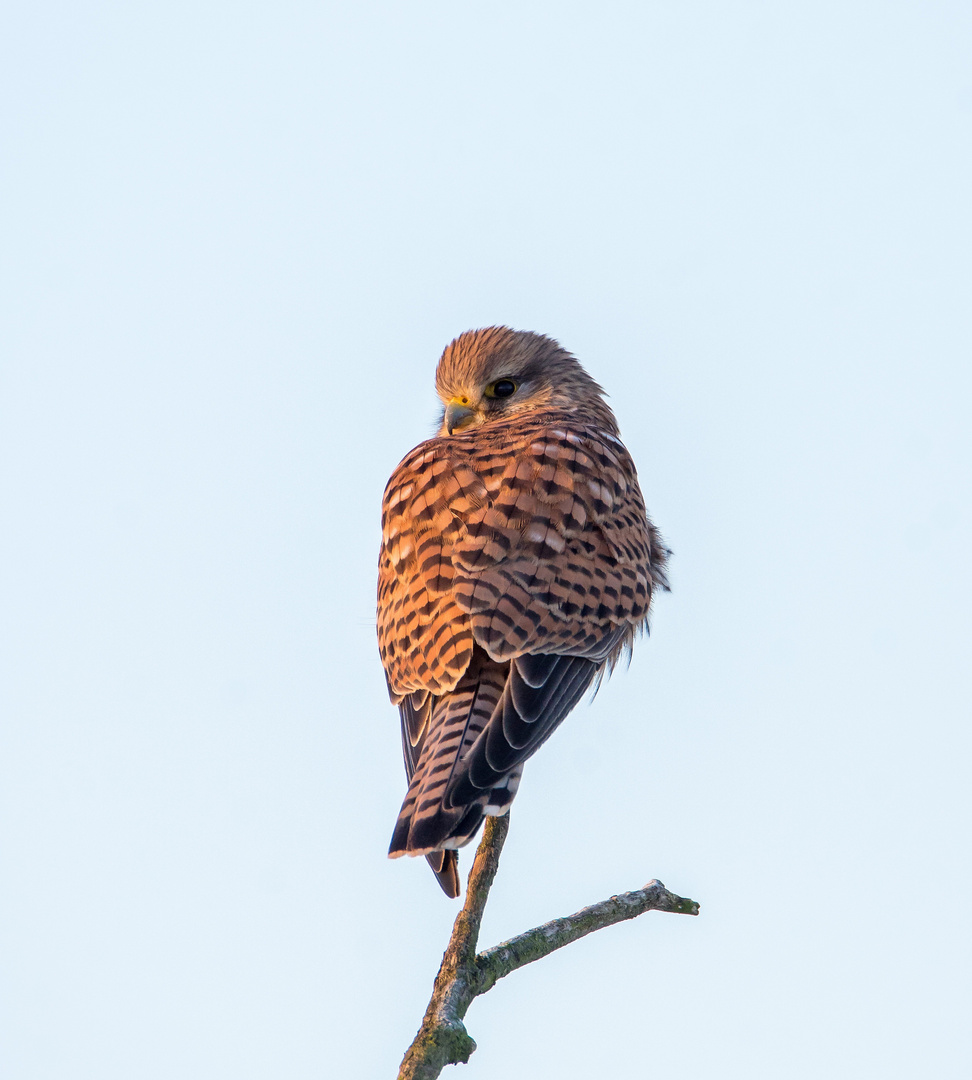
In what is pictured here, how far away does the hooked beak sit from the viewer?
19.4ft

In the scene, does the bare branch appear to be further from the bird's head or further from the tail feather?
the bird's head

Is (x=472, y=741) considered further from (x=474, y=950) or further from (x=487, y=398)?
(x=487, y=398)

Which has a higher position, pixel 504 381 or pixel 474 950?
pixel 504 381

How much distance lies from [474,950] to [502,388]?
3.62 meters

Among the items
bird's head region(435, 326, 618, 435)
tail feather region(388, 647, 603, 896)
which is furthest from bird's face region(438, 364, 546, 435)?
tail feather region(388, 647, 603, 896)

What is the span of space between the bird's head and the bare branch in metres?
2.82

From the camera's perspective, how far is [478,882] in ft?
10.5

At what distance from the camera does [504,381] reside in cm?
618

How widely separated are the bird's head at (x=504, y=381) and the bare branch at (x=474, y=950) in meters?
2.82

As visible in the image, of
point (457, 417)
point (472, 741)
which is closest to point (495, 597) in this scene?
point (472, 741)

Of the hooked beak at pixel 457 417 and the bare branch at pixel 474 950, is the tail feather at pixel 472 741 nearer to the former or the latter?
the bare branch at pixel 474 950

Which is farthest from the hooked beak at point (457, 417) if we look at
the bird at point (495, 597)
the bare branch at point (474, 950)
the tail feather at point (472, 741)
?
the bare branch at point (474, 950)

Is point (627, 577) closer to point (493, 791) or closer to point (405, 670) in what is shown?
point (405, 670)

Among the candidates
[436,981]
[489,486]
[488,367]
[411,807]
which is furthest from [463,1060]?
[488,367]
